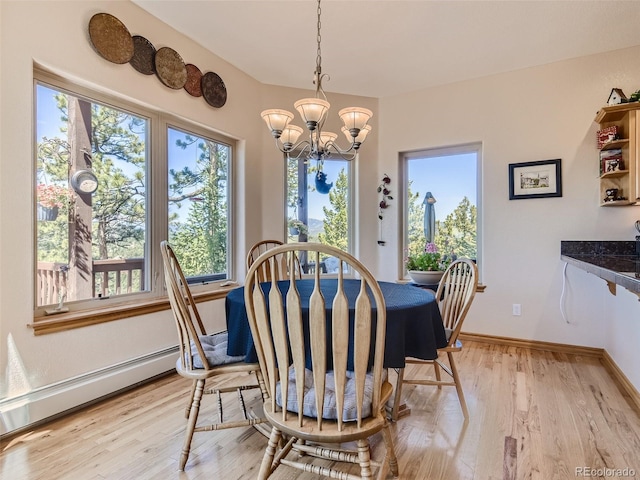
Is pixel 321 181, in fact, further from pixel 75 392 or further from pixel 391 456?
pixel 75 392

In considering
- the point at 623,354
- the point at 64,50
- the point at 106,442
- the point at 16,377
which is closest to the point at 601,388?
the point at 623,354

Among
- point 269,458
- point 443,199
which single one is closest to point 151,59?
point 269,458

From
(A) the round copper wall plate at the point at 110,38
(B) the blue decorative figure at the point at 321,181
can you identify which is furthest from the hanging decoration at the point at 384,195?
(A) the round copper wall plate at the point at 110,38

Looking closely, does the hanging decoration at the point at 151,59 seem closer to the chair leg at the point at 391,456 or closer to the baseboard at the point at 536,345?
the chair leg at the point at 391,456

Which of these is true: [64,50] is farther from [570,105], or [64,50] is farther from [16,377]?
[570,105]

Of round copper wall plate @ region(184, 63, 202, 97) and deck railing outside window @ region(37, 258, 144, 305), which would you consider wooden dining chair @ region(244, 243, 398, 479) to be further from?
round copper wall plate @ region(184, 63, 202, 97)

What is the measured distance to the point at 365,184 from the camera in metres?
3.95

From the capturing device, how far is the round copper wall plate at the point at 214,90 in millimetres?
3016

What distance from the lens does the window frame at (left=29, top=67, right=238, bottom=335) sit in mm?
2039

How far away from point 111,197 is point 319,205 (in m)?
2.04

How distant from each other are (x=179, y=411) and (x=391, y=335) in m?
1.48

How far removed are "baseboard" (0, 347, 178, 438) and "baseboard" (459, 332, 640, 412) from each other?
289 cm

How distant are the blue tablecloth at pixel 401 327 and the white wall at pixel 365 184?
112 centimetres

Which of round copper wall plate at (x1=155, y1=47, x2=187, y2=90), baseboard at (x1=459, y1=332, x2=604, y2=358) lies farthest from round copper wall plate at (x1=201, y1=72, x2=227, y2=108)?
baseboard at (x1=459, y1=332, x2=604, y2=358)
